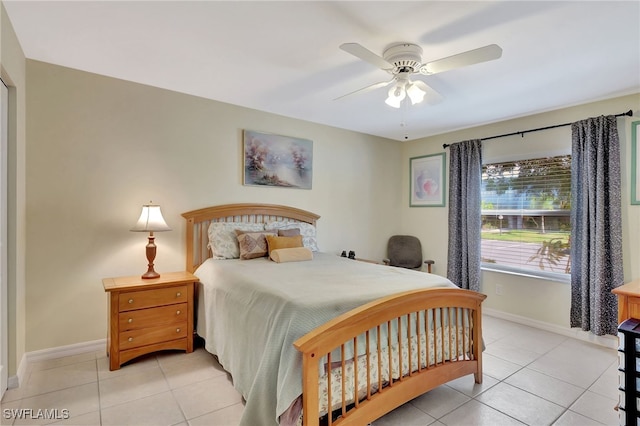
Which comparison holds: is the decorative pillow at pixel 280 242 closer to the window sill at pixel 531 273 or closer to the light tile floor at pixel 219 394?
the light tile floor at pixel 219 394

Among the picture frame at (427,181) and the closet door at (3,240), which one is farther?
the picture frame at (427,181)

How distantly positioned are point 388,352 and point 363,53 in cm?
181

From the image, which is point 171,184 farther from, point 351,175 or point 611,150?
point 611,150

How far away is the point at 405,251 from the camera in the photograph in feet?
16.1

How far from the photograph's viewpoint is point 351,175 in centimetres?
467

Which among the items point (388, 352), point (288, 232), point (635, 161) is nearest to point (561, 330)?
point (635, 161)

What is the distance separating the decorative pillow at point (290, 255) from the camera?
3.09 metres

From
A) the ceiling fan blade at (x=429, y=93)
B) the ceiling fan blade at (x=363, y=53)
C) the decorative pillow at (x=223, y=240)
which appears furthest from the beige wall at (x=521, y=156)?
the decorative pillow at (x=223, y=240)

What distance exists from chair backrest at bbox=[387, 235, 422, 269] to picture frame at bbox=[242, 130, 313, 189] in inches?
68.2

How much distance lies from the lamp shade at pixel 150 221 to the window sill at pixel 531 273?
12.6 feet

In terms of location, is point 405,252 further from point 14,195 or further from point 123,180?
point 14,195

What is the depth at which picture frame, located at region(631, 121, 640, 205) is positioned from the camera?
3.02 metres

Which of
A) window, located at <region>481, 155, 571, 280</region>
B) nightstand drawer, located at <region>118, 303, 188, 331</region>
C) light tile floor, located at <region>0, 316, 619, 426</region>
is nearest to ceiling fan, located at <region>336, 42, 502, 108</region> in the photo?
window, located at <region>481, 155, 571, 280</region>

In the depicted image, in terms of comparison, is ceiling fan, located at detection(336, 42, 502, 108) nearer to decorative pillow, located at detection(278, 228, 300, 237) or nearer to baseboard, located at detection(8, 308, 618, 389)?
decorative pillow, located at detection(278, 228, 300, 237)
